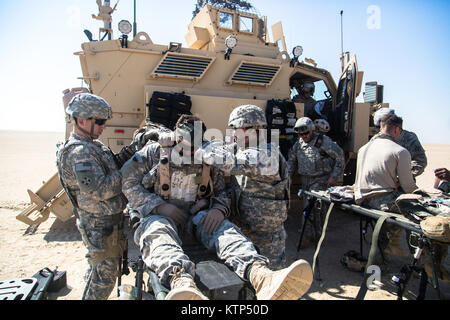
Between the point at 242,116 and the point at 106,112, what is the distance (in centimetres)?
115

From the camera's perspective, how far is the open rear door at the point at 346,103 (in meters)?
5.20

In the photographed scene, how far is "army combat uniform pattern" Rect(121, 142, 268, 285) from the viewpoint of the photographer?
1.91 m

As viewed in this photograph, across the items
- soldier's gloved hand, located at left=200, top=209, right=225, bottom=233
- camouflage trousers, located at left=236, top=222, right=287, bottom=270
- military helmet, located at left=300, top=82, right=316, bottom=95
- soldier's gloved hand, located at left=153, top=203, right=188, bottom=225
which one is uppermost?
military helmet, located at left=300, top=82, right=316, bottom=95

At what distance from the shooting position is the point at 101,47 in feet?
15.1

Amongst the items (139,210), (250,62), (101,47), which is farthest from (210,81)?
(139,210)

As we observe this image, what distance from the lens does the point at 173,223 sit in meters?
2.32

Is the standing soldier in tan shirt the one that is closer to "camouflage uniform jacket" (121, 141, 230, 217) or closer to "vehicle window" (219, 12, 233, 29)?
"camouflage uniform jacket" (121, 141, 230, 217)

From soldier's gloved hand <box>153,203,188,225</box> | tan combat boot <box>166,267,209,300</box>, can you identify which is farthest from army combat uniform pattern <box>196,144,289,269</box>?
tan combat boot <box>166,267,209,300</box>

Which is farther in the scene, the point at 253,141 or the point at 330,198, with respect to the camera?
the point at 330,198

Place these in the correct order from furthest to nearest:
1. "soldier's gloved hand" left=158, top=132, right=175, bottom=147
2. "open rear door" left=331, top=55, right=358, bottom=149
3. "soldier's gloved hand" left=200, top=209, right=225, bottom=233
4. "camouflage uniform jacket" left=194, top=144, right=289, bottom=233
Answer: "open rear door" left=331, top=55, right=358, bottom=149, "camouflage uniform jacket" left=194, top=144, right=289, bottom=233, "soldier's gloved hand" left=158, top=132, right=175, bottom=147, "soldier's gloved hand" left=200, top=209, right=225, bottom=233

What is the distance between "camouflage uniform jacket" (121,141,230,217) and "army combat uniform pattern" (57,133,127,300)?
0.11 meters
